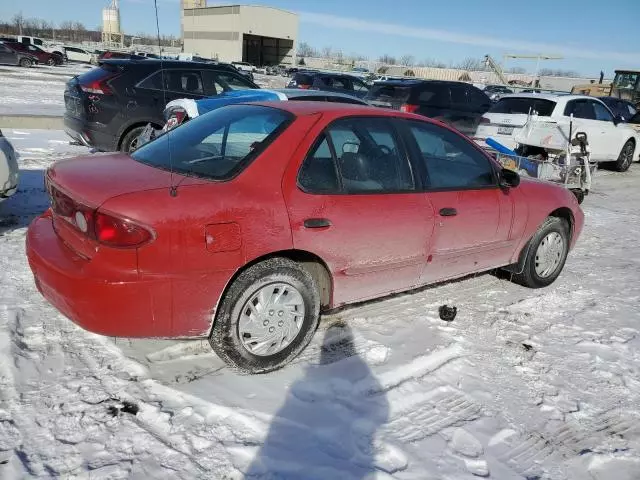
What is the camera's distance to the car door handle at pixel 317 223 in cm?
311

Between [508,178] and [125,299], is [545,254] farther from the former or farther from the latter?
[125,299]

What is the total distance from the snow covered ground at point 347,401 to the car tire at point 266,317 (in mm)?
142

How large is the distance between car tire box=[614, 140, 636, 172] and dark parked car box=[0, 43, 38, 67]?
3482cm

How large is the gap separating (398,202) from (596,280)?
2994mm

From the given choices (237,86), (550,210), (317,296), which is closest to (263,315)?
(317,296)

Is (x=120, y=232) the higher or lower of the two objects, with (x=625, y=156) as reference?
lower

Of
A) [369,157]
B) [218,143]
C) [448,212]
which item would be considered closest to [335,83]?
[448,212]

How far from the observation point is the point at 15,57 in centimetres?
3319

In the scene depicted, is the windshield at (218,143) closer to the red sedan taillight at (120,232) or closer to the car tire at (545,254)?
the red sedan taillight at (120,232)

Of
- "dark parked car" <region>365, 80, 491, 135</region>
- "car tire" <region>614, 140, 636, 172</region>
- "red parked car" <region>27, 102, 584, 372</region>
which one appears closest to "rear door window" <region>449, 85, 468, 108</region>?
"dark parked car" <region>365, 80, 491, 135</region>

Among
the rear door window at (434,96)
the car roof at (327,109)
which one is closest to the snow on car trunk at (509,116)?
the rear door window at (434,96)

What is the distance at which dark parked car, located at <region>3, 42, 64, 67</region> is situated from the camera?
33.7 meters

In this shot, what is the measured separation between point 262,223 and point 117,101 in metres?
6.11

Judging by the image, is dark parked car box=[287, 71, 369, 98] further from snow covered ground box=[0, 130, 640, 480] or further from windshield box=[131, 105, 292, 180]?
snow covered ground box=[0, 130, 640, 480]
